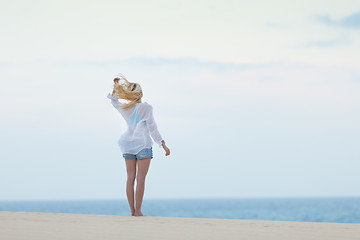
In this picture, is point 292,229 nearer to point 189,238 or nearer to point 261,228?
point 261,228

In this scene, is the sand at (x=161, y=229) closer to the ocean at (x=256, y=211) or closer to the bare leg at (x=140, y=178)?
the bare leg at (x=140, y=178)

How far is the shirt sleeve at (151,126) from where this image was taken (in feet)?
22.4

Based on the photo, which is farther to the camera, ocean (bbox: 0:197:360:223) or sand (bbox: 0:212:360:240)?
ocean (bbox: 0:197:360:223)

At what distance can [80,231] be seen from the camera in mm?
4758

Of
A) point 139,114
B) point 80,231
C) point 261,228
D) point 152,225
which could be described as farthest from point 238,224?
point 139,114

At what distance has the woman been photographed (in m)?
6.77

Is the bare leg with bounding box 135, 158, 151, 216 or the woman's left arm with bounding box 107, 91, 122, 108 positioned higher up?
the woman's left arm with bounding box 107, 91, 122, 108

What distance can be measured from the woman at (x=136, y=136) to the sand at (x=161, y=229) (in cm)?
98

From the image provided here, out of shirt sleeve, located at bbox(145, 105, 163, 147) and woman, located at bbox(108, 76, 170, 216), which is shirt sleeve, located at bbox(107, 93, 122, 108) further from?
shirt sleeve, located at bbox(145, 105, 163, 147)

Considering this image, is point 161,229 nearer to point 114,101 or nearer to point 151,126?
point 151,126

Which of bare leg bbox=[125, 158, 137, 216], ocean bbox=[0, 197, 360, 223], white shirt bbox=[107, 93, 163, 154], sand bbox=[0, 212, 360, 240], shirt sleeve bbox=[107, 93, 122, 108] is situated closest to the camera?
sand bbox=[0, 212, 360, 240]

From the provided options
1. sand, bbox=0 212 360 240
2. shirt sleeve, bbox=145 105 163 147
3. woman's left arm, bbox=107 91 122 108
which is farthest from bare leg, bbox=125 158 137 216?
sand, bbox=0 212 360 240

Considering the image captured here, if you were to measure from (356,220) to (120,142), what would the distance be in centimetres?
4438

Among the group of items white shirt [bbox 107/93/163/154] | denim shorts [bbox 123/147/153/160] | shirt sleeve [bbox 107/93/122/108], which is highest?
shirt sleeve [bbox 107/93/122/108]
